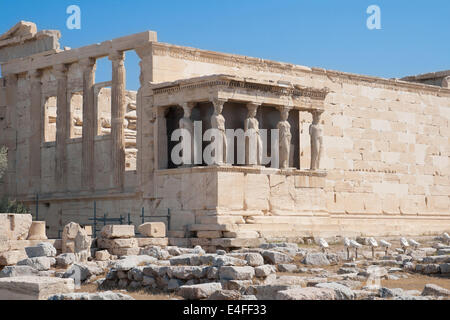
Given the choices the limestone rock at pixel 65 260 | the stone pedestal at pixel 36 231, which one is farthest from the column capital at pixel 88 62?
the limestone rock at pixel 65 260

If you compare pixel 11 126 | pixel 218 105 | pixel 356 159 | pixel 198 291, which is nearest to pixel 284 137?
pixel 218 105

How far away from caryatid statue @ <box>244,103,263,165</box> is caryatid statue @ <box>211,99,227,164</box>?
0.72 m

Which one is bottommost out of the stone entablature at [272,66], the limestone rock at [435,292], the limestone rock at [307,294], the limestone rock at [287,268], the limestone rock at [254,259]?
the limestone rock at [435,292]

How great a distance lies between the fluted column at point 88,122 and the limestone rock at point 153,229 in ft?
15.6

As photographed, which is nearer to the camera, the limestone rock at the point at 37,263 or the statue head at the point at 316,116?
the limestone rock at the point at 37,263

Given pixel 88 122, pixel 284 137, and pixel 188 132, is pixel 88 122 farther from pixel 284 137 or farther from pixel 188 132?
pixel 284 137

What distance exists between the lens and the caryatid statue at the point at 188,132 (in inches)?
796

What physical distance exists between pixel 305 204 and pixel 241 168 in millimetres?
2362

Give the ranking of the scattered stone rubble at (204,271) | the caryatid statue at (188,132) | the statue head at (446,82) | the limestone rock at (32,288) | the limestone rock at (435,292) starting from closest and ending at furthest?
the limestone rock at (32,288), the scattered stone rubble at (204,271), the limestone rock at (435,292), the caryatid statue at (188,132), the statue head at (446,82)

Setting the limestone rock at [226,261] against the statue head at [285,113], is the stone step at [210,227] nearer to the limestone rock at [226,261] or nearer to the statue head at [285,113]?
the statue head at [285,113]

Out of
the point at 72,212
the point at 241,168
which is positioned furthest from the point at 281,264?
the point at 72,212

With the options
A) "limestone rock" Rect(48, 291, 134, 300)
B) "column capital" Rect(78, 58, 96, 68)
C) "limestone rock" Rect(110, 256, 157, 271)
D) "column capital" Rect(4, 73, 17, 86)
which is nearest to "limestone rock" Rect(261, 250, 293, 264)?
"limestone rock" Rect(110, 256, 157, 271)

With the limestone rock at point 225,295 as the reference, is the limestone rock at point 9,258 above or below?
above
